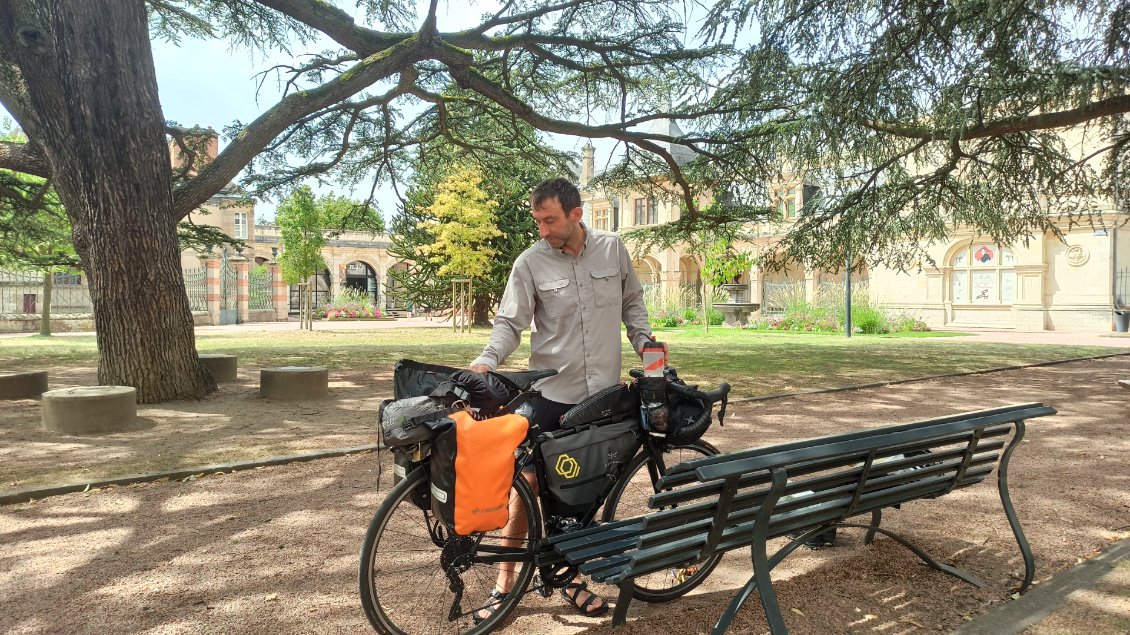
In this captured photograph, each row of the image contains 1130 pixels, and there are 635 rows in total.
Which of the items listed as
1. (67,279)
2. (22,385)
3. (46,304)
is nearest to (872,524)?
(22,385)

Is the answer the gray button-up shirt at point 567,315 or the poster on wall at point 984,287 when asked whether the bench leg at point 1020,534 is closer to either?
the gray button-up shirt at point 567,315

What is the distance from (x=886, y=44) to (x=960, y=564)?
6.69m

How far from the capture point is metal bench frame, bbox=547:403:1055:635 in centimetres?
242

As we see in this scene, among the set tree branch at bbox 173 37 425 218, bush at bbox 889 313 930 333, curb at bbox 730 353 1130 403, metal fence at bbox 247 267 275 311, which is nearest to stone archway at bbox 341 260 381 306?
metal fence at bbox 247 267 275 311

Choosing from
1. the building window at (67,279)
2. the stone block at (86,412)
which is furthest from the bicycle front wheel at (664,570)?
the building window at (67,279)

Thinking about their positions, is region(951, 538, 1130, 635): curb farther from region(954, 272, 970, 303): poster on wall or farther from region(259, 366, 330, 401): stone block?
region(954, 272, 970, 303): poster on wall

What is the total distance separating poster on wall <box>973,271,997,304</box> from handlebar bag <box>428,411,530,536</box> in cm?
3224

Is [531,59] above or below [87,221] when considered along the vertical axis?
above

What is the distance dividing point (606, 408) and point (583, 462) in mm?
232

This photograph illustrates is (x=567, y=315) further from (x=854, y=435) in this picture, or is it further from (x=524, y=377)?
(x=854, y=435)

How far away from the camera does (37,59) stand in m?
7.70

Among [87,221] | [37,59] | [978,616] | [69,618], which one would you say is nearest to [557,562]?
[978,616]

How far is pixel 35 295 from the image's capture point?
28.7 m

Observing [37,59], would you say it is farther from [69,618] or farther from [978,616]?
[978,616]
